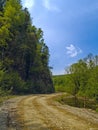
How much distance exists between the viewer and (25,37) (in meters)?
102

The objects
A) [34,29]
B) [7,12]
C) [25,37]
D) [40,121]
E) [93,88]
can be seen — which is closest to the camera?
[40,121]

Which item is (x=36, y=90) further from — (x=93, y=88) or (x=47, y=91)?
(x=93, y=88)

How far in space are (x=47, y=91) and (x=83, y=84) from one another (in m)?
20.9

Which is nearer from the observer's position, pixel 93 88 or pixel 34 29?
pixel 93 88

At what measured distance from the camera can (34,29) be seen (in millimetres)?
120250

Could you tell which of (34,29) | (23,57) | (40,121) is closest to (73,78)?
(23,57)

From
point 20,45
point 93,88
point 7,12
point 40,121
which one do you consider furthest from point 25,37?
point 40,121

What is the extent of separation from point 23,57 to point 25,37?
6277mm

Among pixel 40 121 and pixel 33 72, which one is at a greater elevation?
pixel 33 72

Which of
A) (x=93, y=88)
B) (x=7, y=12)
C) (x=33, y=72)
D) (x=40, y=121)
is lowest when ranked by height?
(x=40, y=121)

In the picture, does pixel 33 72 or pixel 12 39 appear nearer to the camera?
pixel 12 39

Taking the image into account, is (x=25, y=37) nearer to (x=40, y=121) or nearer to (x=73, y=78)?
(x=73, y=78)

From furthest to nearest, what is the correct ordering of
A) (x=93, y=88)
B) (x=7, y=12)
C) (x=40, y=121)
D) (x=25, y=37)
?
(x=25, y=37), (x=7, y=12), (x=93, y=88), (x=40, y=121)

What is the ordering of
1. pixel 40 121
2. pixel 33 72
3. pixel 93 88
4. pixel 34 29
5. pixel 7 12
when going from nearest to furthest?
pixel 40 121
pixel 93 88
pixel 7 12
pixel 33 72
pixel 34 29
